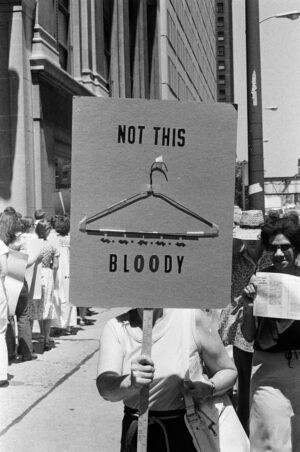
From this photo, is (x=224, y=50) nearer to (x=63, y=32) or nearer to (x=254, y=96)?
(x=63, y=32)

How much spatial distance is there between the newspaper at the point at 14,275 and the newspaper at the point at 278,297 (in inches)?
186

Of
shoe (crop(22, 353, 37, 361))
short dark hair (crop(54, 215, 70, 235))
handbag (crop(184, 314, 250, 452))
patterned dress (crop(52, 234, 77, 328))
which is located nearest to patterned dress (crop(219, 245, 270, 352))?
handbag (crop(184, 314, 250, 452))

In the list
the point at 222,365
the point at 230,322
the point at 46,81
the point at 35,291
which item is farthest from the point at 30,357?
the point at 46,81

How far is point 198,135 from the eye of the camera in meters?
2.91

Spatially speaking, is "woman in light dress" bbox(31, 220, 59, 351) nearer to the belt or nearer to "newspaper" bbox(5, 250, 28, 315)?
"newspaper" bbox(5, 250, 28, 315)

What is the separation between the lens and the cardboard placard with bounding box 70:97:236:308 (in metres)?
2.86

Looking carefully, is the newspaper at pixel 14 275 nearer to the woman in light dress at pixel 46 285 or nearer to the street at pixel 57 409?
the street at pixel 57 409

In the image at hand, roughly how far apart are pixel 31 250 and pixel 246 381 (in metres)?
4.88

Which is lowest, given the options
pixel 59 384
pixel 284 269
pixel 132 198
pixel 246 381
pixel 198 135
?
pixel 59 384

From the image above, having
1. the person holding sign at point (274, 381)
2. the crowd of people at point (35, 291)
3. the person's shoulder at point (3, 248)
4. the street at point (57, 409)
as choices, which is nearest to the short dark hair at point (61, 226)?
the crowd of people at point (35, 291)

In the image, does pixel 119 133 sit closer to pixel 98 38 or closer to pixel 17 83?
pixel 17 83

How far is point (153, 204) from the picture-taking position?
2906 millimetres

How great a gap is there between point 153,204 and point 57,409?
4.37m

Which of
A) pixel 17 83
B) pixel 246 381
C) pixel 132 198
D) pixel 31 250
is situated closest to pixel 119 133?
pixel 132 198
